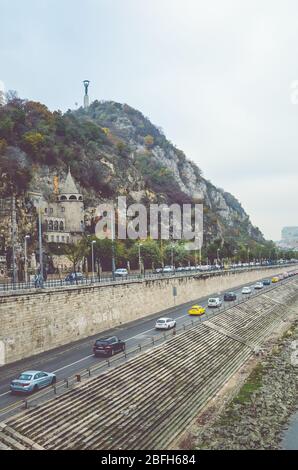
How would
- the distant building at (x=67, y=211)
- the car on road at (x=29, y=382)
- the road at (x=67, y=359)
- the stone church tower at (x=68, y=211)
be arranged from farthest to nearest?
1. the stone church tower at (x=68, y=211)
2. the distant building at (x=67, y=211)
3. the road at (x=67, y=359)
4. the car on road at (x=29, y=382)

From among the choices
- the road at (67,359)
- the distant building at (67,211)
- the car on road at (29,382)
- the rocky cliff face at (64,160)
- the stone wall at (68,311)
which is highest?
the rocky cliff face at (64,160)

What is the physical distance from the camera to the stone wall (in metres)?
28.7

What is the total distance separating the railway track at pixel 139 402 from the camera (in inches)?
749

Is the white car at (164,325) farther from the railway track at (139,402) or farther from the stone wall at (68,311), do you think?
the stone wall at (68,311)

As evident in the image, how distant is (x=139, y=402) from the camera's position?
2388cm

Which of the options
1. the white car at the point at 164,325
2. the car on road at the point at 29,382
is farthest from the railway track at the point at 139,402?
the white car at the point at 164,325

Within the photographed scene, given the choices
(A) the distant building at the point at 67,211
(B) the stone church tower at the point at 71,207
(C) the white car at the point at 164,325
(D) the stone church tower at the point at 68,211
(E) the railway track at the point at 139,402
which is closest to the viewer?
(E) the railway track at the point at 139,402

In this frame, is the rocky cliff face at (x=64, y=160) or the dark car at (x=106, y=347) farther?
the rocky cliff face at (x=64, y=160)

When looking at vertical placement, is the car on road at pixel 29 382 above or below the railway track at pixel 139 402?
above

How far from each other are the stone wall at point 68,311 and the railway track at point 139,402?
6.91 metres

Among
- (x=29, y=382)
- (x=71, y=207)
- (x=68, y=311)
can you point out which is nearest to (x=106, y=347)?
(x=68, y=311)

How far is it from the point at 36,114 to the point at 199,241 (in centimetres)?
5278

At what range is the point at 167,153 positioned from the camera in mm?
185875
